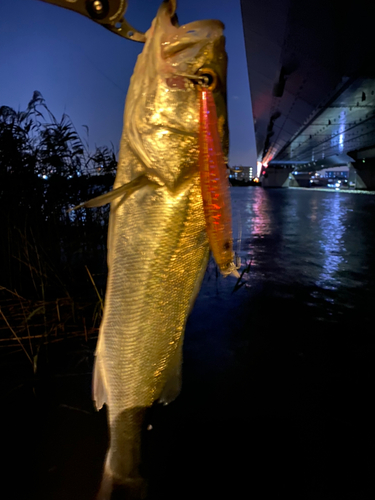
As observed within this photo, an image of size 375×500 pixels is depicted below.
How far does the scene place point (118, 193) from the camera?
1072 millimetres

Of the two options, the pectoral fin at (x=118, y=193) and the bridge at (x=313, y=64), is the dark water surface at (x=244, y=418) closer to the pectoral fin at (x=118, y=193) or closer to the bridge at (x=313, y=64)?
the pectoral fin at (x=118, y=193)

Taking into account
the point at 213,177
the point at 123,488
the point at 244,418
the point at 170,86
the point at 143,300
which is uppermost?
the point at 170,86

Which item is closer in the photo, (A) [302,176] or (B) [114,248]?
(B) [114,248]

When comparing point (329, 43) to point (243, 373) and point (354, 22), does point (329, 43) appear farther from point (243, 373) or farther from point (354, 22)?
point (243, 373)

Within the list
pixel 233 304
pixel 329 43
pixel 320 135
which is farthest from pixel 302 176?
pixel 233 304

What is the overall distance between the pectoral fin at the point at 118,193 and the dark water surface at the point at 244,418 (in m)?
1.59

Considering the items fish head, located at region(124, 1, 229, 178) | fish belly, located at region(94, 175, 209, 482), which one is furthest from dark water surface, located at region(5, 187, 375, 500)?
fish head, located at region(124, 1, 229, 178)

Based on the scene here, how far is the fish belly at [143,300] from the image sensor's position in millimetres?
1118

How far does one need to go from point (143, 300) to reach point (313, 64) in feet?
49.3

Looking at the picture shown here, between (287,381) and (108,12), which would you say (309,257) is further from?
(108,12)

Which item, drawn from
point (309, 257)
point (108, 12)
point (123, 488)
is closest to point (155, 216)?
point (108, 12)

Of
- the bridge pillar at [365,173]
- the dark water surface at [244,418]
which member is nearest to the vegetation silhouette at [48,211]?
the dark water surface at [244,418]

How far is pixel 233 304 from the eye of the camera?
4699 millimetres

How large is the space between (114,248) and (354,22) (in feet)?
37.4
